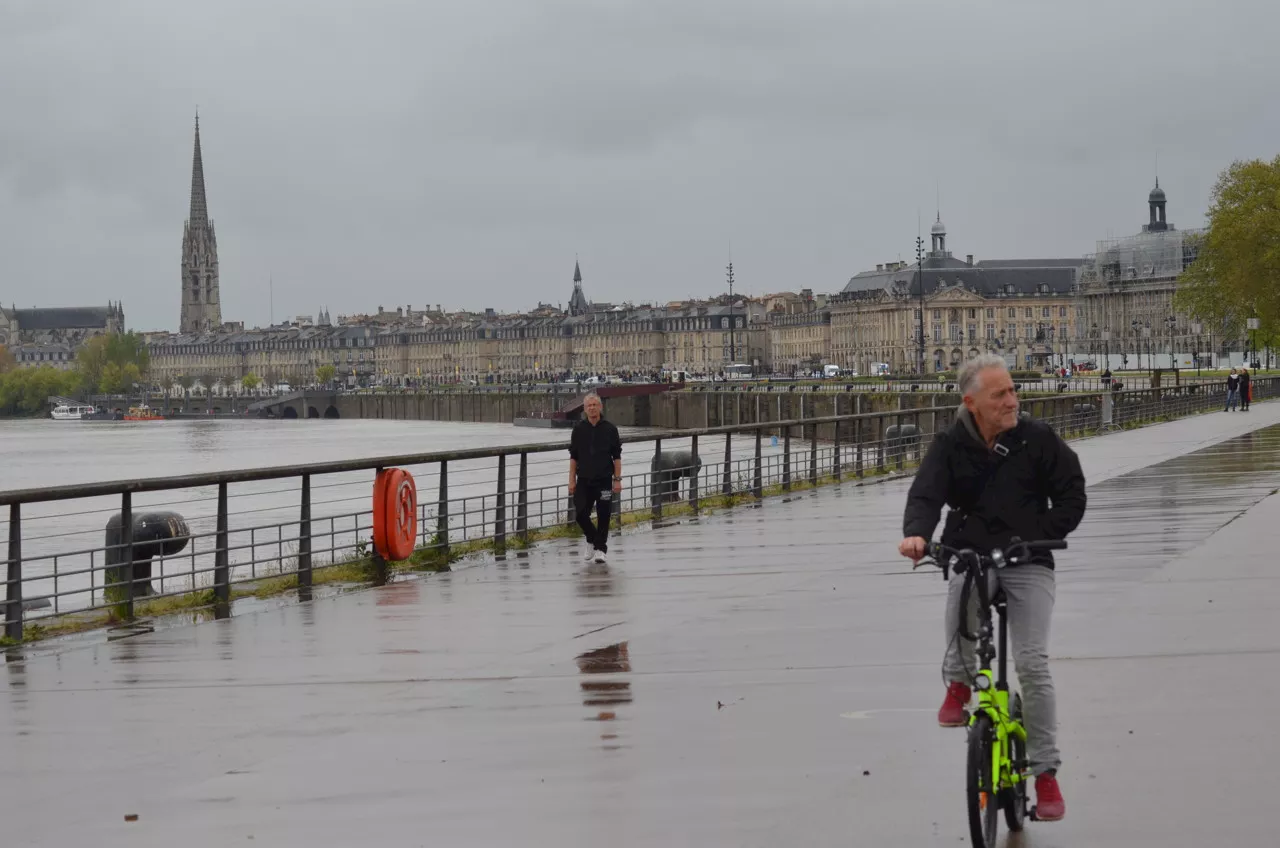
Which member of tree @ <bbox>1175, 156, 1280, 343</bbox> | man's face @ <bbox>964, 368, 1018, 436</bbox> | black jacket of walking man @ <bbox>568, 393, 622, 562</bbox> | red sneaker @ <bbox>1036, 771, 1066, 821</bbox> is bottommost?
red sneaker @ <bbox>1036, 771, 1066, 821</bbox>

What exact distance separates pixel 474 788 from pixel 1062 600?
6685mm

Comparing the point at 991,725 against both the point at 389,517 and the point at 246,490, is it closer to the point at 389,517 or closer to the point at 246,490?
the point at 389,517

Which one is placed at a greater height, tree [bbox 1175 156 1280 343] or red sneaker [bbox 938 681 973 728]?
tree [bbox 1175 156 1280 343]

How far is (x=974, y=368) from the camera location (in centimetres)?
715

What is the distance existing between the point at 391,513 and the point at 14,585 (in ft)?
14.6

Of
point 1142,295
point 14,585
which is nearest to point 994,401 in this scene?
point 14,585

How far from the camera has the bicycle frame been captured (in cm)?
668

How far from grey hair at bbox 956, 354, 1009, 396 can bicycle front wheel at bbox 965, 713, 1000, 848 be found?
123 centimetres

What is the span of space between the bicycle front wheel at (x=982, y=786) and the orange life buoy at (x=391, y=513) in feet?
37.3

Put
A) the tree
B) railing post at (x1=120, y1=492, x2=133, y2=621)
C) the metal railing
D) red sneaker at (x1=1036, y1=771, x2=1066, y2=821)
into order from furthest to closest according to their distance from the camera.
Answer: the tree → the metal railing → railing post at (x1=120, y1=492, x2=133, y2=621) → red sneaker at (x1=1036, y1=771, x2=1066, y2=821)

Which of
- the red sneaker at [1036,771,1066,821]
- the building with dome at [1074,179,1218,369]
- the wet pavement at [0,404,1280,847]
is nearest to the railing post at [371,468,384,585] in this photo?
the wet pavement at [0,404,1280,847]

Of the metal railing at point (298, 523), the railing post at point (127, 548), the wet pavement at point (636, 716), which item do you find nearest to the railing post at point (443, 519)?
the metal railing at point (298, 523)

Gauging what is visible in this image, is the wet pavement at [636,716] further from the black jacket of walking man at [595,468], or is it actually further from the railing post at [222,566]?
the black jacket of walking man at [595,468]

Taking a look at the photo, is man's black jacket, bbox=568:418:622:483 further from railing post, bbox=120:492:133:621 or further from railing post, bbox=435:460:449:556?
railing post, bbox=120:492:133:621
